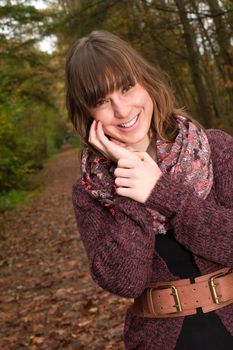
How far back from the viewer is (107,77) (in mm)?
1859

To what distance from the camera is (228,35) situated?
844 cm

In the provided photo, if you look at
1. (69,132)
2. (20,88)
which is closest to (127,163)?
(69,132)

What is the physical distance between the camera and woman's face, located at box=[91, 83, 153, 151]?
1.89 metres

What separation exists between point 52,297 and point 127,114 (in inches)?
177

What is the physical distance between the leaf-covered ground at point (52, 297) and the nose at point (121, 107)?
303 cm

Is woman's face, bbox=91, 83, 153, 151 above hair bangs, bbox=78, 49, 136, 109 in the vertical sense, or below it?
below

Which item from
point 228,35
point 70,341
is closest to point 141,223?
point 70,341

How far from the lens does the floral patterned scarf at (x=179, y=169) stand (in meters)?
1.83

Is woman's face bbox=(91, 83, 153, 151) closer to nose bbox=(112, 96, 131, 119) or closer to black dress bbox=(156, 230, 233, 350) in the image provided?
nose bbox=(112, 96, 131, 119)

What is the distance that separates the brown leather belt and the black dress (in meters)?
0.03

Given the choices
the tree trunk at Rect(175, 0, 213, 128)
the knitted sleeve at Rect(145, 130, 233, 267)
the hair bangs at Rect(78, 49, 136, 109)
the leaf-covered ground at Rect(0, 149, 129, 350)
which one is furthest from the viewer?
the tree trunk at Rect(175, 0, 213, 128)

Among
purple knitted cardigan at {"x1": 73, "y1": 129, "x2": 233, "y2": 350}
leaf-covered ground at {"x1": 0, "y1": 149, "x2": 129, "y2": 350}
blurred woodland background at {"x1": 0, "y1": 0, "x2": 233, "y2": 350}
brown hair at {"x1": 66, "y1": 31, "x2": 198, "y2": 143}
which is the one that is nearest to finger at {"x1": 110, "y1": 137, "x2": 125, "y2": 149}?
brown hair at {"x1": 66, "y1": 31, "x2": 198, "y2": 143}

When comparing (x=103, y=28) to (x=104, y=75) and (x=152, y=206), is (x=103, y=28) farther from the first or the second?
(x=152, y=206)

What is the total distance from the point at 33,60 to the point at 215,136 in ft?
54.1
